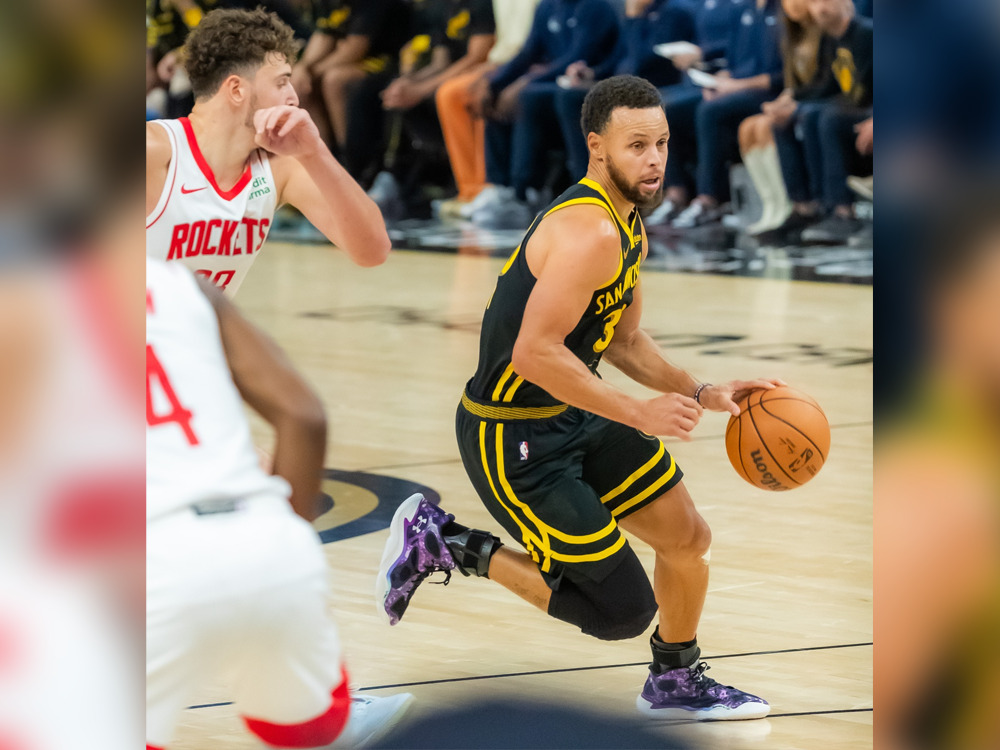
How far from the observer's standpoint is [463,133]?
15.2 meters

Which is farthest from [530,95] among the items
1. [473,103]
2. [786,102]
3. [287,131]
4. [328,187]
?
[287,131]

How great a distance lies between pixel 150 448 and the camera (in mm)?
1942

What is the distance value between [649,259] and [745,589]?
8.35 meters

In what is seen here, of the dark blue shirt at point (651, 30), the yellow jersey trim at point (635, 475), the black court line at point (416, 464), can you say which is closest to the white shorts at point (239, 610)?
the yellow jersey trim at point (635, 475)

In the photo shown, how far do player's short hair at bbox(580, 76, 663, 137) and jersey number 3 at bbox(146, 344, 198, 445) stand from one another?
178 cm

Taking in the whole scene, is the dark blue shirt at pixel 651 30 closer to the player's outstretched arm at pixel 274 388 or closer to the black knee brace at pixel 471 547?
the black knee brace at pixel 471 547

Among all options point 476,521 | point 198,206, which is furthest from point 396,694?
point 476,521

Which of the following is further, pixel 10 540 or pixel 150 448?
pixel 150 448

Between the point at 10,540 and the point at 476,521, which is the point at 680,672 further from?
the point at 10,540

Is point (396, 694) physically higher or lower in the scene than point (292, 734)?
lower

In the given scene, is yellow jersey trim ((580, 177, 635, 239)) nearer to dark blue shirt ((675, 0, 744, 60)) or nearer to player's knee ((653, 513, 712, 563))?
player's knee ((653, 513, 712, 563))

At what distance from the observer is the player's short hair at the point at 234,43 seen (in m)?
2.99

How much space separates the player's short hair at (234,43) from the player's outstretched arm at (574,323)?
0.78 m

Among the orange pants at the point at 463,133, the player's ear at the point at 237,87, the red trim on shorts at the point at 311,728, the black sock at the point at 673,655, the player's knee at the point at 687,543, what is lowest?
the orange pants at the point at 463,133
